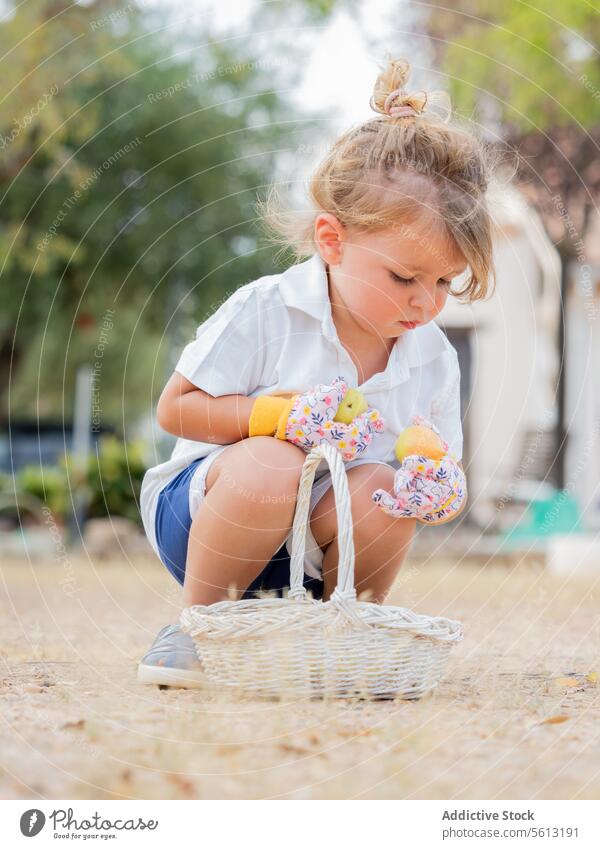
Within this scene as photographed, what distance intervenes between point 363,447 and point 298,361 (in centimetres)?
30

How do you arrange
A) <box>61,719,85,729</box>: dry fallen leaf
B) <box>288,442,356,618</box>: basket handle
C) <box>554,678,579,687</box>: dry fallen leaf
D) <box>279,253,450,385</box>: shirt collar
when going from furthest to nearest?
1. <box>279,253,450,385</box>: shirt collar
2. <box>554,678,579,687</box>: dry fallen leaf
3. <box>288,442,356,618</box>: basket handle
4. <box>61,719,85,729</box>: dry fallen leaf

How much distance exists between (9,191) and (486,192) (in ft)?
29.3

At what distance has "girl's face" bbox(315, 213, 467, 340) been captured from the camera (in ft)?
7.25

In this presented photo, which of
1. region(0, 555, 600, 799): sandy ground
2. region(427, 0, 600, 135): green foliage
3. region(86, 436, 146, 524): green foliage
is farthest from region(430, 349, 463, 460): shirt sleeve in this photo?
region(86, 436, 146, 524): green foliage

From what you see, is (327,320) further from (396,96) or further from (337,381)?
(396,96)

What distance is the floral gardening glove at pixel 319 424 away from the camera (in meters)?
2.12

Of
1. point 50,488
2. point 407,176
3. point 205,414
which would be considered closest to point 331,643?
point 205,414

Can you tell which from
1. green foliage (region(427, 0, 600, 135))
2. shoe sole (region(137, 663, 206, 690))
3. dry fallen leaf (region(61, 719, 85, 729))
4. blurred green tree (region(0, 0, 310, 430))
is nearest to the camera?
dry fallen leaf (region(61, 719, 85, 729))

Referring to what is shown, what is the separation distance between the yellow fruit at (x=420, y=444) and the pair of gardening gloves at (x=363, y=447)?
3 centimetres

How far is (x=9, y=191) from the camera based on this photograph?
416 inches

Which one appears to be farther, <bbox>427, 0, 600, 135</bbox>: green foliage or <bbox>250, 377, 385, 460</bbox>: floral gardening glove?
<bbox>427, 0, 600, 135</bbox>: green foliage

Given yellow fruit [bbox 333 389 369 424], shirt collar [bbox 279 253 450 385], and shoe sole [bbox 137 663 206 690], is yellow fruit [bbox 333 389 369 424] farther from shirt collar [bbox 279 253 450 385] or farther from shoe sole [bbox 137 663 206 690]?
shoe sole [bbox 137 663 206 690]

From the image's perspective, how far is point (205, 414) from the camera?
2.24m

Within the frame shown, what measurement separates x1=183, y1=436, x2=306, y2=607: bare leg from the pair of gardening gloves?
5 centimetres
